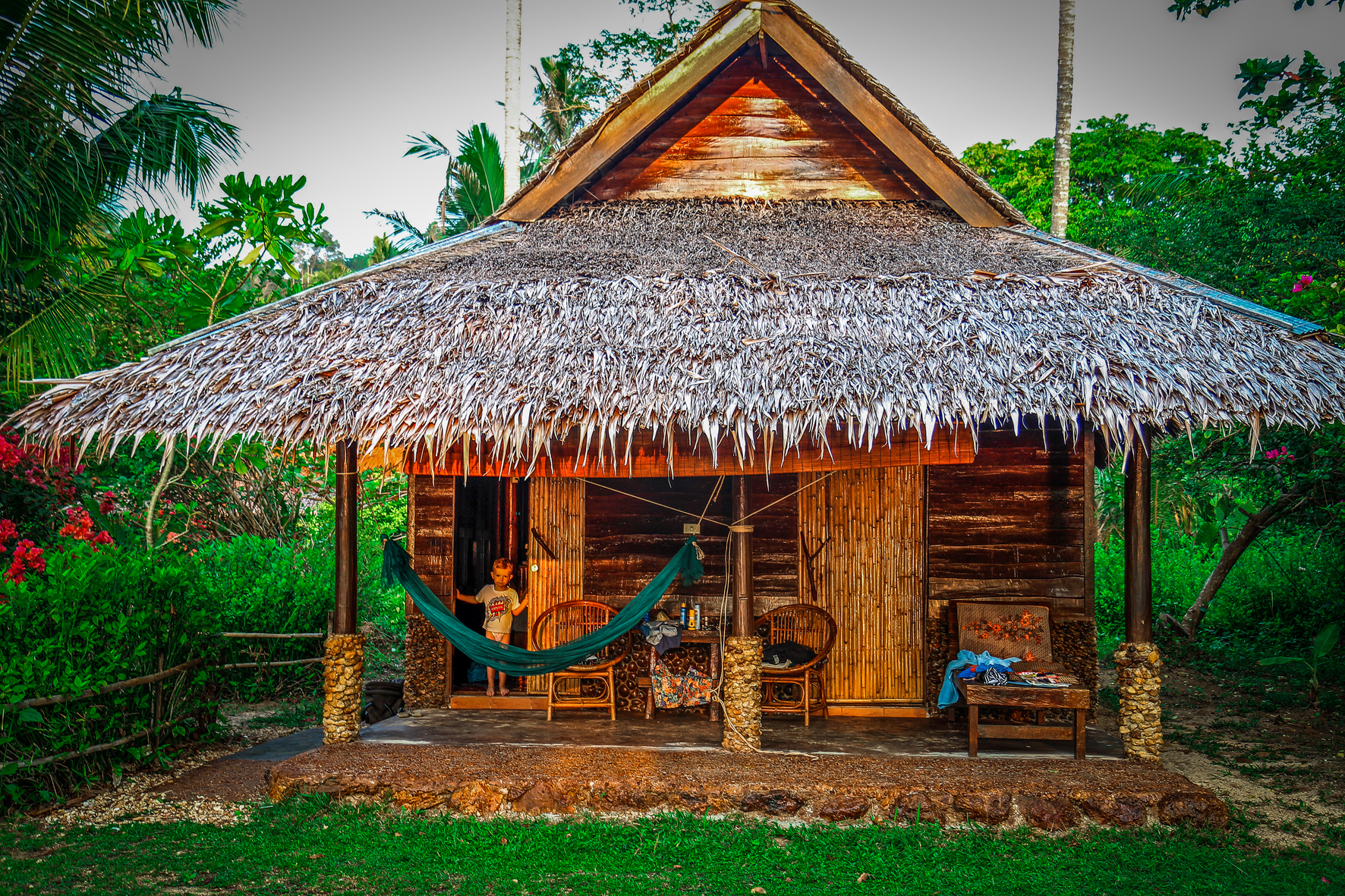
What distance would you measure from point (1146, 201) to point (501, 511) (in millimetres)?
11574

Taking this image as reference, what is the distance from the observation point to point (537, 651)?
485cm

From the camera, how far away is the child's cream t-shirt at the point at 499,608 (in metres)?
5.91

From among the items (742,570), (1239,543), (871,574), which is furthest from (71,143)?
(1239,543)

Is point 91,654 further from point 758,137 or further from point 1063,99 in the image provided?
point 1063,99

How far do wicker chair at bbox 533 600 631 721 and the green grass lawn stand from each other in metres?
1.32

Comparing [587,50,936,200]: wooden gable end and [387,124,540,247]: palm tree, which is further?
[387,124,540,247]: palm tree

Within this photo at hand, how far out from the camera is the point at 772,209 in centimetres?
623

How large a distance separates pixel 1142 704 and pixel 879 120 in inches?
168

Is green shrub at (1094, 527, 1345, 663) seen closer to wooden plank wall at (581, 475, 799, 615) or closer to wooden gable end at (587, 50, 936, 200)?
wooden plank wall at (581, 475, 799, 615)

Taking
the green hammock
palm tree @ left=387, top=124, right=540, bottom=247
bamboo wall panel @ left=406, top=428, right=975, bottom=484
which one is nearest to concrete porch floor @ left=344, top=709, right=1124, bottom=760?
the green hammock

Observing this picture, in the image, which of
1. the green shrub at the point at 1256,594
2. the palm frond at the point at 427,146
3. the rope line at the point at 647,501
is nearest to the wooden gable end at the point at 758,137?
the rope line at the point at 647,501

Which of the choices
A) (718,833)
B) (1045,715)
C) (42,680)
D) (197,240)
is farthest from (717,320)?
(197,240)

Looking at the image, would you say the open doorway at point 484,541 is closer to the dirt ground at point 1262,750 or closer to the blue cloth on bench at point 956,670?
the blue cloth on bench at point 956,670

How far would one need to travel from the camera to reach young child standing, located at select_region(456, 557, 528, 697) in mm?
5914
